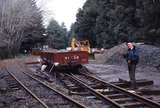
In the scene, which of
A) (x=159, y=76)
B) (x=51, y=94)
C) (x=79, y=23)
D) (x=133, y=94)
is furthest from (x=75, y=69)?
(x=79, y=23)

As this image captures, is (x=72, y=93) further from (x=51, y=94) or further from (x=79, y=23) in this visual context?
(x=79, y=23)

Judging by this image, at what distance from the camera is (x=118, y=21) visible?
180 ft

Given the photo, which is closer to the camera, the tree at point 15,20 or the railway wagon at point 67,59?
the railway wagon at point 67,59

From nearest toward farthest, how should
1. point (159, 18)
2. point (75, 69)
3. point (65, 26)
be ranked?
1. point (75, 69)
2. point (159, 18)
3. point (65, 26)

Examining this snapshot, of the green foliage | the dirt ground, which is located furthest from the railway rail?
the green foliage

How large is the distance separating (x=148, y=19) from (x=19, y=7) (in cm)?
2815

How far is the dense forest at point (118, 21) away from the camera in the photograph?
116 ft

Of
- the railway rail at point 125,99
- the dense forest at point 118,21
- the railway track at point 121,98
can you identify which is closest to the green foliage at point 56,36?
the dense forest at point 118,21

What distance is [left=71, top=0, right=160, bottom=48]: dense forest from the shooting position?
116ft

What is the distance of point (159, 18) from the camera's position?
1366 inches

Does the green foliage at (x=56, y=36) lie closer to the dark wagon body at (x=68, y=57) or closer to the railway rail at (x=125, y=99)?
the dark wagon body at (x=68, y=57)

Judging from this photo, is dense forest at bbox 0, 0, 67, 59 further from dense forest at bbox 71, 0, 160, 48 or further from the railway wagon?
the railway wagon

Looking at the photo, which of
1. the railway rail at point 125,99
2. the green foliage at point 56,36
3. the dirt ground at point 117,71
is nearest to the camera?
the railway rail at point 125,99

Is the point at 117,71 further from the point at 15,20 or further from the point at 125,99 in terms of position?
the point at 15,20
